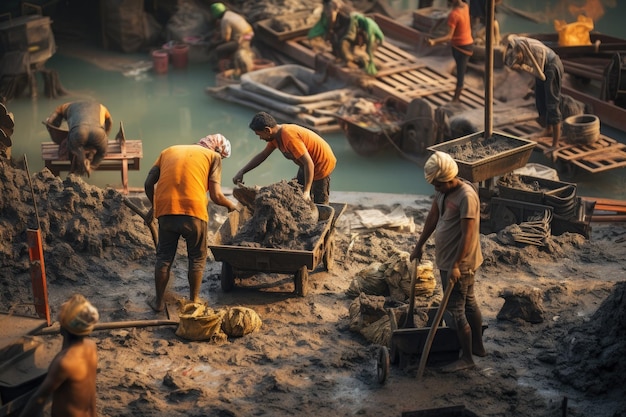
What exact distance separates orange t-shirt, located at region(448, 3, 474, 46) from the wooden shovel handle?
9.23 m

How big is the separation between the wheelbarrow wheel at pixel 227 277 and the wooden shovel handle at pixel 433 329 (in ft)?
8.58

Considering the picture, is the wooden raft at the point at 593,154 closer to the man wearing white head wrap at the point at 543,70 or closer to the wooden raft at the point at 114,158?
the man wearing white head wrap at the point at 543,70

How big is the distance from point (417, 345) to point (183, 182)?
107 inches

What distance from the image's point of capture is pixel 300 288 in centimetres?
973

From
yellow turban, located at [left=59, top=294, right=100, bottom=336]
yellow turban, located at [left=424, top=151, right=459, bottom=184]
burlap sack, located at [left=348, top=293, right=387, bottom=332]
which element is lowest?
burlap sack, located at [left=348, top=293, right=387, bottom=332]

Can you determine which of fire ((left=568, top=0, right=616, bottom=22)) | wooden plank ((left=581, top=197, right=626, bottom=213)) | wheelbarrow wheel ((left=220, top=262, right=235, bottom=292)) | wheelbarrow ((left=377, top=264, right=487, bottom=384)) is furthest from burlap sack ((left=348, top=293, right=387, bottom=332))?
fire ((left=568, top=0, right=616, bottom=22))

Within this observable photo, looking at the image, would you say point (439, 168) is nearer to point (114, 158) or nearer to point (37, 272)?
point (37, 272)

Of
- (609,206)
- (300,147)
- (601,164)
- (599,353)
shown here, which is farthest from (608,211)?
(599,353)

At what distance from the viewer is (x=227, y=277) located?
389 inches

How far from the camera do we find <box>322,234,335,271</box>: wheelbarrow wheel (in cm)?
1032

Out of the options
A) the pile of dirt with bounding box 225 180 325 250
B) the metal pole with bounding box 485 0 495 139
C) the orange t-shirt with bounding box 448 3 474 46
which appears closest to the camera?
the pile of dirt with bounding box 225 180 325 250

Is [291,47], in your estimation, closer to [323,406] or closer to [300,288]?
[300,288]

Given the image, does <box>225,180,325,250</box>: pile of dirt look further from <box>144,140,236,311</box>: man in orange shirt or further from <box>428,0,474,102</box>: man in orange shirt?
<box>428,0,474,102</box>: man in orange shirt

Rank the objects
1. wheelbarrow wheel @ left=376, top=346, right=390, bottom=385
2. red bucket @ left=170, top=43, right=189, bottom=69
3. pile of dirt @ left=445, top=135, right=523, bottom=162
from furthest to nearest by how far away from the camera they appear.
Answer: red bucket @ left=170, top=43, right=189, bottom=69, pile of dirt @ left=445, top=135, right=523, bottom=162, wheelbarrow wheel @ left=376, top=346, right=390, bottom=385
